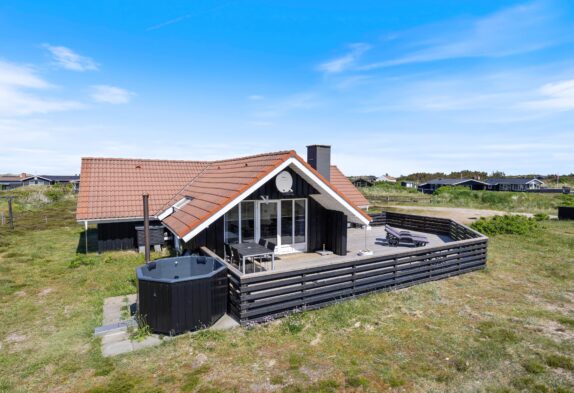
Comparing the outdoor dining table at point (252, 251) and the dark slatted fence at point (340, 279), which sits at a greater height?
the outdoor dining table at point (252, 251)

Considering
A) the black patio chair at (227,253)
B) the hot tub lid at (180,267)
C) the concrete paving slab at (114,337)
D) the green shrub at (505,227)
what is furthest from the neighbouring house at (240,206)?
the green shrub at (505,227)

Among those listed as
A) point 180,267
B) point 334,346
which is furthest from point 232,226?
point 334,346

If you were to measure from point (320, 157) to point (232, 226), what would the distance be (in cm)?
563

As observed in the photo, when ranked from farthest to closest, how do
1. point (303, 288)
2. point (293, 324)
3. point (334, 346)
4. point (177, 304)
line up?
point (303, 288) < point (293, 324) < point (177, 304) < point (334, 346)

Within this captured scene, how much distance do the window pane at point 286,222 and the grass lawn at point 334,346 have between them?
466 centimetres

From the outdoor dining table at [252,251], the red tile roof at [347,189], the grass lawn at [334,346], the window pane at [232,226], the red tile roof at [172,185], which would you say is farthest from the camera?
the red tile roof at [347,189]

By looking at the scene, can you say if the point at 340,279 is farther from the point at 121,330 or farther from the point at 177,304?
the point at 121,330

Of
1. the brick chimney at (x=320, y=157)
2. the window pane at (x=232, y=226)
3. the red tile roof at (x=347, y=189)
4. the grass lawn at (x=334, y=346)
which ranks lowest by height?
the grass lawn at (x=334, y=346)

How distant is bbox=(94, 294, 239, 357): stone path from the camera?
6293 mm

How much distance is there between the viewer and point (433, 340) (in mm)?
6684

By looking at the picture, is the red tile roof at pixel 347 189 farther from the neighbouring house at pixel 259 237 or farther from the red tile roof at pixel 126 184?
the red tile roof at pixel 126 184

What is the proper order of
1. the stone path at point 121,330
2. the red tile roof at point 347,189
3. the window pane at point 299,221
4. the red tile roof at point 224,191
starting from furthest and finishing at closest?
the red tile roof at point 347,189 → the window pane at point 299,221 → the red tile roof at point 224,191 → the stone path at point 121,330

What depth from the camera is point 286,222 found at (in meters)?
12.7

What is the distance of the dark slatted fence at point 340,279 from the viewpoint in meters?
7.27
